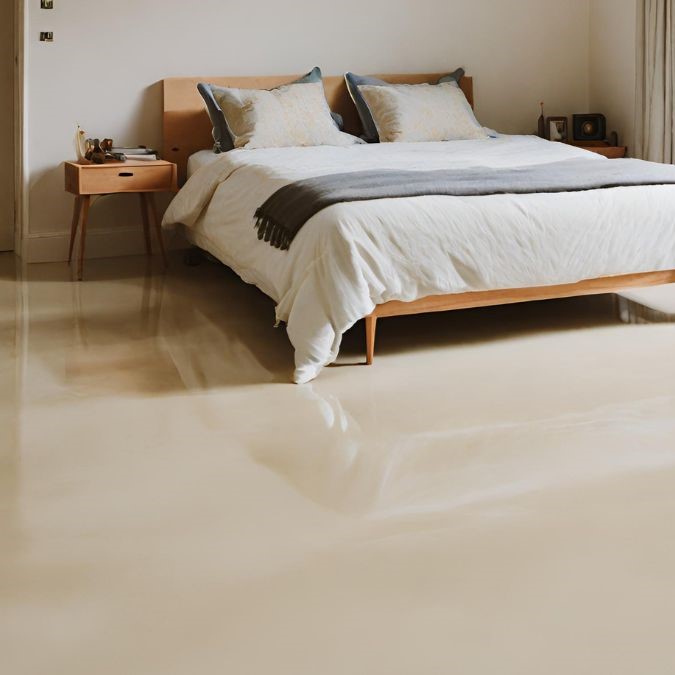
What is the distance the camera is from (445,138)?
551cm

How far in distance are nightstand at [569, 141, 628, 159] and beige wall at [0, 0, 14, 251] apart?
3332mm

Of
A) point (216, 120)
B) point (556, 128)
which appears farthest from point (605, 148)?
point (216, 120)

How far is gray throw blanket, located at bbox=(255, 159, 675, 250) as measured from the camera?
142 inches

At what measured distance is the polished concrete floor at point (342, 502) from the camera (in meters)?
1.83

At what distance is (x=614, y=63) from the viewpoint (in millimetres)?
6238

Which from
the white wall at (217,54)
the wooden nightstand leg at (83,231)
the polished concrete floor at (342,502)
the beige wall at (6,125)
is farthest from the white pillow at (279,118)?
the polished concrete floor at (342,502)

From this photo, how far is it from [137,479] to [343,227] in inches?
49.1

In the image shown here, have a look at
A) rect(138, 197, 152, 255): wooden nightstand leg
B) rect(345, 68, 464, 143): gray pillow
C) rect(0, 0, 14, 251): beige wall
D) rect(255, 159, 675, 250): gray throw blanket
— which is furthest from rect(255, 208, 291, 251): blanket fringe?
rect(0, 0, 14, 251): beige wall

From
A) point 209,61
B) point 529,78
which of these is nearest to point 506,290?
point 209,61

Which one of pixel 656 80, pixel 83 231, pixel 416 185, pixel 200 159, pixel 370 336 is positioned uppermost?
pixel 656 80

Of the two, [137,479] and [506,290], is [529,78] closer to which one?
[506,290]

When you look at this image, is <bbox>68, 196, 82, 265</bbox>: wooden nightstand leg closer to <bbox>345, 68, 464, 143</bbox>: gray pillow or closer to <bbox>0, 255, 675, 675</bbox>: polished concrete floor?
<bbox>0, 255, 675, 675</bbox>: polished concrete floor

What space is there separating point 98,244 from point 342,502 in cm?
356

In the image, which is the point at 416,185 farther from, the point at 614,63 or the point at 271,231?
the point at 614,63
